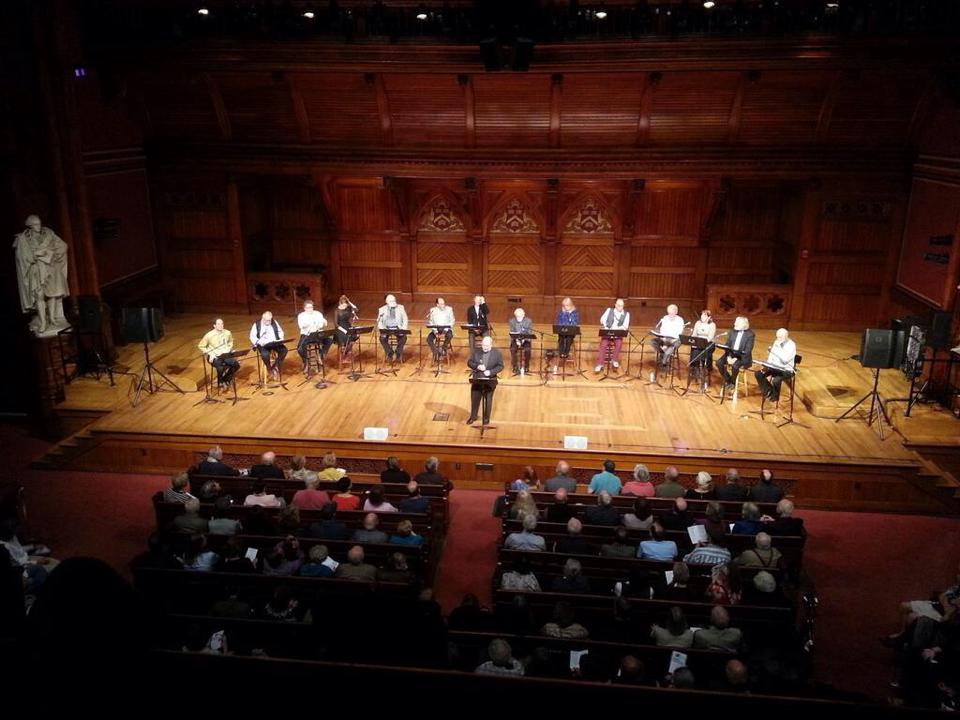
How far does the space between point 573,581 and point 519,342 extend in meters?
6.54

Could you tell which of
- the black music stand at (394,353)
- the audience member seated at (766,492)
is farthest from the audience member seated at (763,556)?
the black music stand at (394,353)

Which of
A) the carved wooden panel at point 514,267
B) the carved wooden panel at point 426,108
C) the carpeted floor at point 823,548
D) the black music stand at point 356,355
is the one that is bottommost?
the carpeted floor at point 823,548

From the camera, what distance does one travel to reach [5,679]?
65.1 inches

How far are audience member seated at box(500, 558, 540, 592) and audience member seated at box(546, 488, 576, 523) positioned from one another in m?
1.05

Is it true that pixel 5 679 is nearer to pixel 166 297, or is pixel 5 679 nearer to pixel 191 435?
pixel 191 435

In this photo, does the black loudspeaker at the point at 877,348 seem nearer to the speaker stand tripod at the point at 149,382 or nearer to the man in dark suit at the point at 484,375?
the man in dark suit at the point at 484,375

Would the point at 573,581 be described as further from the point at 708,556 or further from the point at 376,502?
the point at 376,502

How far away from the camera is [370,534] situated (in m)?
7.13

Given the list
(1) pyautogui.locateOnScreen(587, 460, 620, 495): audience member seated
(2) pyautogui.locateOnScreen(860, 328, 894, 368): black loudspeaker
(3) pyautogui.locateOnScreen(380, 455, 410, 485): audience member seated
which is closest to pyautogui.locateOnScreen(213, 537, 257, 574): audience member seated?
(3) pyautogui.locateOnScreen(380, 455, 410, 485): audience member seated

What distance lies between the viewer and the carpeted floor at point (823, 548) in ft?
23.1

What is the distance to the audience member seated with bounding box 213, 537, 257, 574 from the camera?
6.63 meters

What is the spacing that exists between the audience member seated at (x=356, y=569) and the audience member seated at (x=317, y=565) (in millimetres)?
106

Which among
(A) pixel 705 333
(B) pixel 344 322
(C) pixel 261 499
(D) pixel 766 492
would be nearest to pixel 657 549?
(D) pixel 766 492

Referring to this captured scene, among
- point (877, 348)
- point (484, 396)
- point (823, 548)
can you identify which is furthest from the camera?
point (484, 396)
